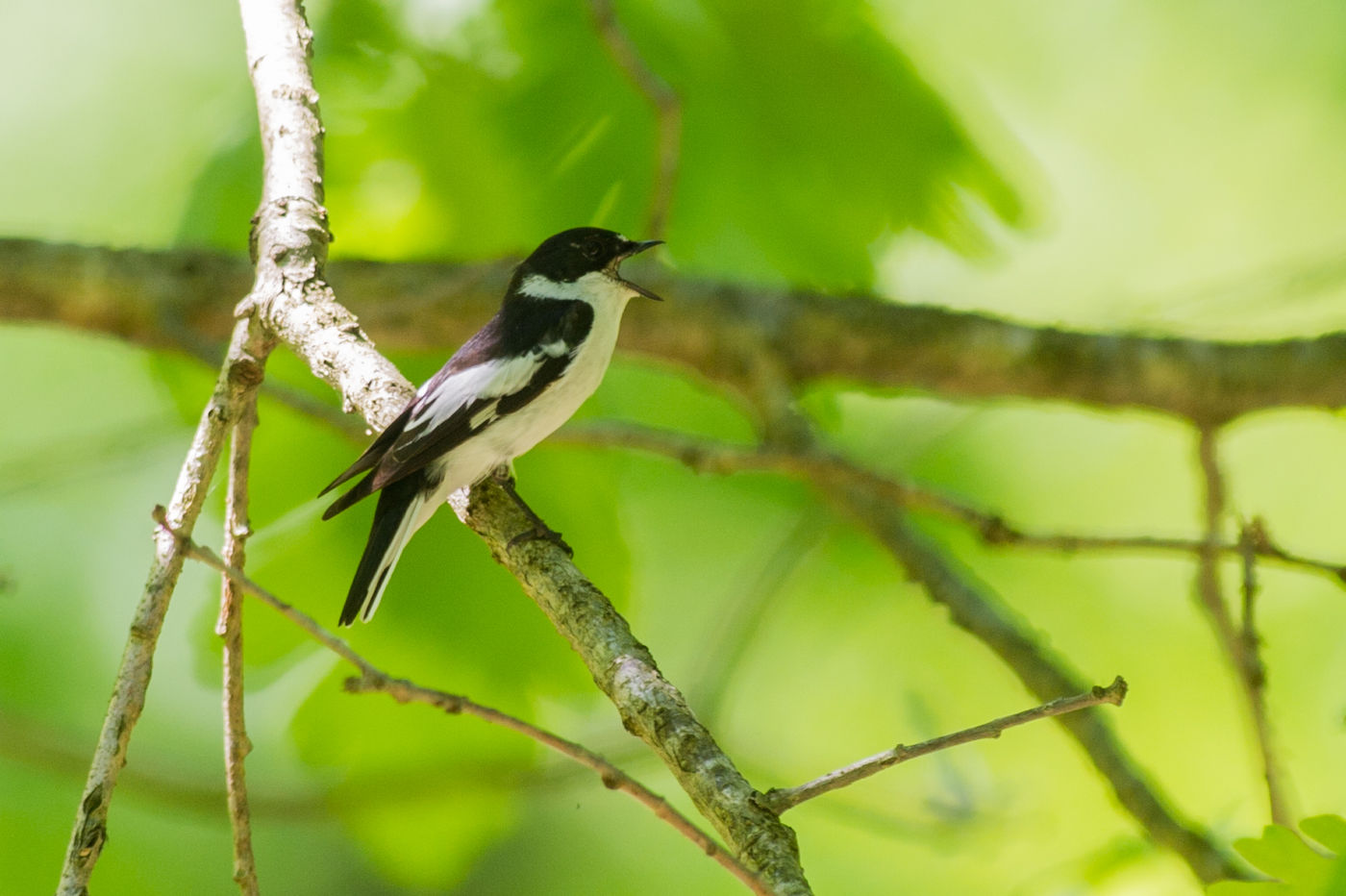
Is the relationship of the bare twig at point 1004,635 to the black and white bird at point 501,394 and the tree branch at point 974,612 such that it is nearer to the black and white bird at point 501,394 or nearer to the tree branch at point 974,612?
the tree branch at point 974,612

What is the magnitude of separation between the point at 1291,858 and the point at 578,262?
258cm

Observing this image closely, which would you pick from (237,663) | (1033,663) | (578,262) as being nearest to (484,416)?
(578,262)

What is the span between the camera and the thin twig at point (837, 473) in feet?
9.23

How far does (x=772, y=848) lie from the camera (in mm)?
1297

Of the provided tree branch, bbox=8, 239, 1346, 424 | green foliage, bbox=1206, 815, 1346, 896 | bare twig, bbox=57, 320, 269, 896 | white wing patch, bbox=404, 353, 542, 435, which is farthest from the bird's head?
green foliage, bbox=1206, 815, 1346, 896

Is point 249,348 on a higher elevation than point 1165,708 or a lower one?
higher

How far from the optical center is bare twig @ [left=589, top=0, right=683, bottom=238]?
2.96 meters

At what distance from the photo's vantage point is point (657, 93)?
3012 millimetres

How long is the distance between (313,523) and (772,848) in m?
1.95

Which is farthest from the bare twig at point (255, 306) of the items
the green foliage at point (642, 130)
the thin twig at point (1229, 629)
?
the thin twig at point (1229, 629)

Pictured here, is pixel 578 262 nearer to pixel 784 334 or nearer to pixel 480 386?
pixel 480 386

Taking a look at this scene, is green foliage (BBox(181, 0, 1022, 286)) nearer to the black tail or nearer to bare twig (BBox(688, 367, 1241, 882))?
bare twig (BBox(688, 367, 1241, 882))

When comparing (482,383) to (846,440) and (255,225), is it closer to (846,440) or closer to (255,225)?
(255,225)

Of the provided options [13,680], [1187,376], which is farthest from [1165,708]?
[13,680]
